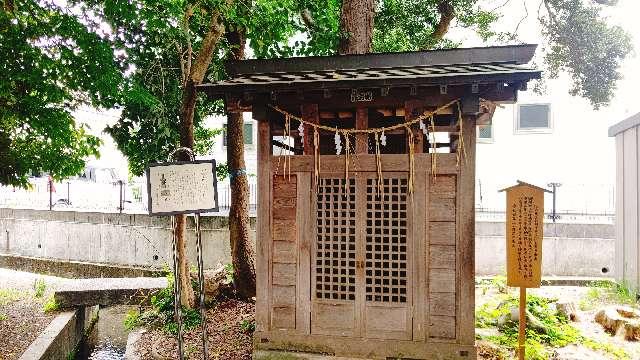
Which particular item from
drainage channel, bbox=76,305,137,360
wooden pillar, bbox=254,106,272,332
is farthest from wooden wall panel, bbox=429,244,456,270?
drainage channel, bbox=76,305,137,360

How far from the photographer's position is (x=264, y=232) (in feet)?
22.3

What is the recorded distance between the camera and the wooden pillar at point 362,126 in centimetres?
654

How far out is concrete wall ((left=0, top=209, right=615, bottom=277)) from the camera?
1371 cm

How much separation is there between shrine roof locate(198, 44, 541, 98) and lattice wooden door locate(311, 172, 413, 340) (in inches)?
56.6

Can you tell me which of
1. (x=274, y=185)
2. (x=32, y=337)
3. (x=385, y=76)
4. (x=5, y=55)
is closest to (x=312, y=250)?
(x=274, y=185)

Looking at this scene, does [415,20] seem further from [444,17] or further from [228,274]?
[228,274]

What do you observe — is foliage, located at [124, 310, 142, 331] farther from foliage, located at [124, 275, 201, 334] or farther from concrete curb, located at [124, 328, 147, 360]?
concrete curb, located at [124, 328, 147, 360]

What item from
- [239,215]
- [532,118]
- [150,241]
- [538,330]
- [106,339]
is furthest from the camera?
[532,118]

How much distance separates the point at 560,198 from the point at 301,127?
13.4 m

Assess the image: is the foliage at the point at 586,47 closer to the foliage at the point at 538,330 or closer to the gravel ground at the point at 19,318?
the foliage at the point at 538,330

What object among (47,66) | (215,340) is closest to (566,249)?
(215,340)

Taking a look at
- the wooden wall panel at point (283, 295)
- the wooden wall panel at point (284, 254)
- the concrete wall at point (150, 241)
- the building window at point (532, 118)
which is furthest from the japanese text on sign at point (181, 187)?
the building window at point (532, 118)

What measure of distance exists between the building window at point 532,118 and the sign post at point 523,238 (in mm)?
17246

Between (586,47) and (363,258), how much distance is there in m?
13.2
